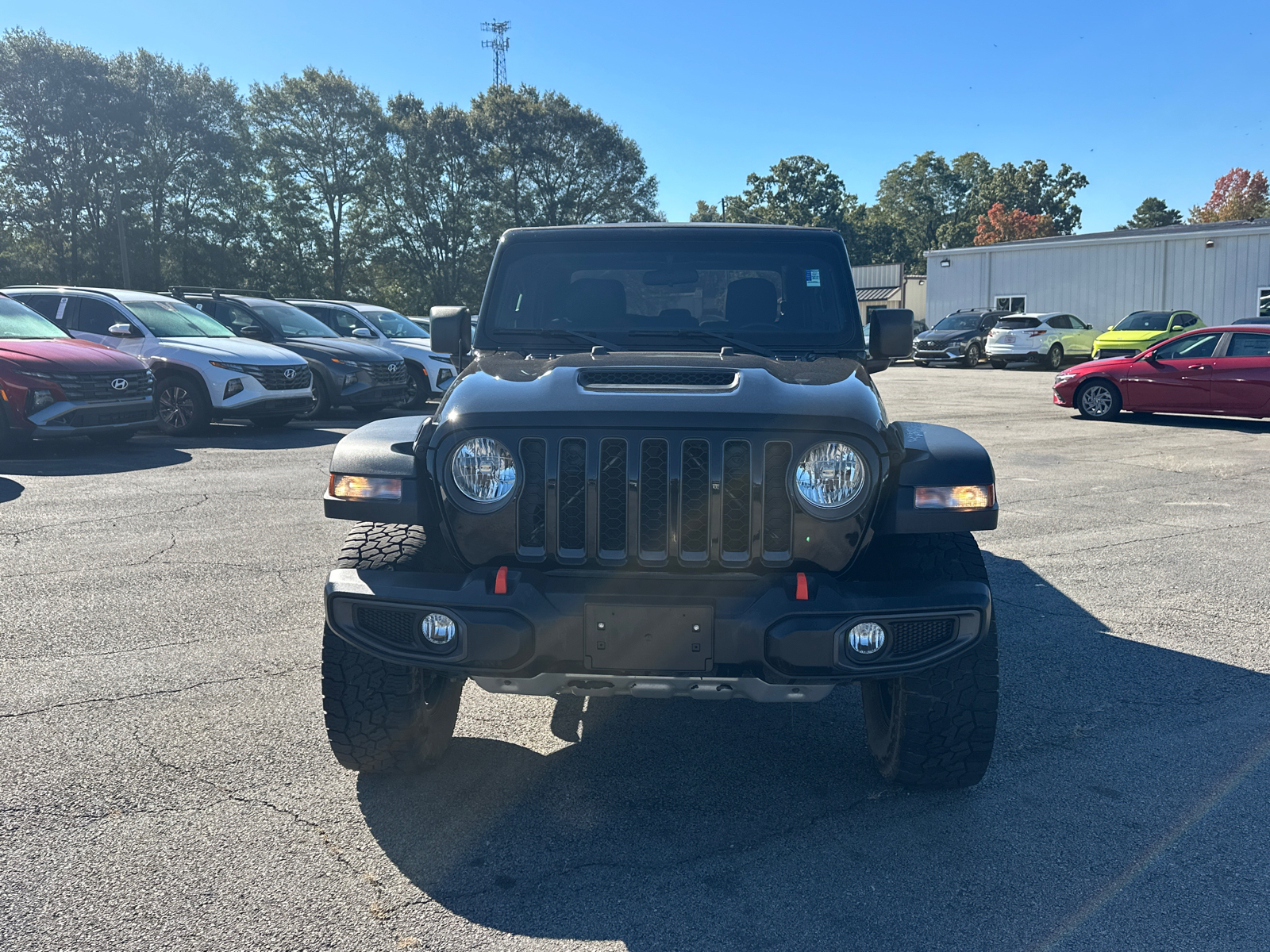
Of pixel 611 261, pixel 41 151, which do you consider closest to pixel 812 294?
pixel 611 261

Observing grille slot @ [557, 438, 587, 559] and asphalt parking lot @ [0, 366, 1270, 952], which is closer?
asphalt parking lot @ [0, 366, 1270, 952]

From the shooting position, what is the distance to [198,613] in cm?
518

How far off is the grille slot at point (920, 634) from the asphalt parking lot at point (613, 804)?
610 millimetres

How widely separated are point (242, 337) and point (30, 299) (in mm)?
2474

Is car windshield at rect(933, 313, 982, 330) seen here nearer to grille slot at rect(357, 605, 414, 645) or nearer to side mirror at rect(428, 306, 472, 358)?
side mirror at rect(428, 306, 472, 358)

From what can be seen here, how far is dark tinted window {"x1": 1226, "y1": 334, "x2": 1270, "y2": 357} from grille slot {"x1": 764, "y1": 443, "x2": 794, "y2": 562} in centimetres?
1312

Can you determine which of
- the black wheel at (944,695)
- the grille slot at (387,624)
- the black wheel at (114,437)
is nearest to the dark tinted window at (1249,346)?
the black wheel at (944,695)

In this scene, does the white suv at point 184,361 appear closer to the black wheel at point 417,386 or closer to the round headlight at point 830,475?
the black wheel at point 417,386

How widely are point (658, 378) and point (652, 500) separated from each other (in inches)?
19.5

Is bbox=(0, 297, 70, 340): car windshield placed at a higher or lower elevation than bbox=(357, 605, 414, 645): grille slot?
higher

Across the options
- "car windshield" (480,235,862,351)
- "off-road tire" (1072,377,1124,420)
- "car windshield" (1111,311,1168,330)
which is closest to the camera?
"car windshield" (480,235,862,351)

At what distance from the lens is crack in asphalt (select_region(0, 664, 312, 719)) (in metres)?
3.90

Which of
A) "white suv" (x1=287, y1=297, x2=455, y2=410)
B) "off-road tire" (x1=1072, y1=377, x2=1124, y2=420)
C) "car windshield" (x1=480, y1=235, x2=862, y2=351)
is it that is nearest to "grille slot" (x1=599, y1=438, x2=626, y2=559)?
"car windshield" (x1=480, y1=235, x2=862, y2=351)

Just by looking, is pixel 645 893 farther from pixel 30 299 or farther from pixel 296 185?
pixel 296 185
